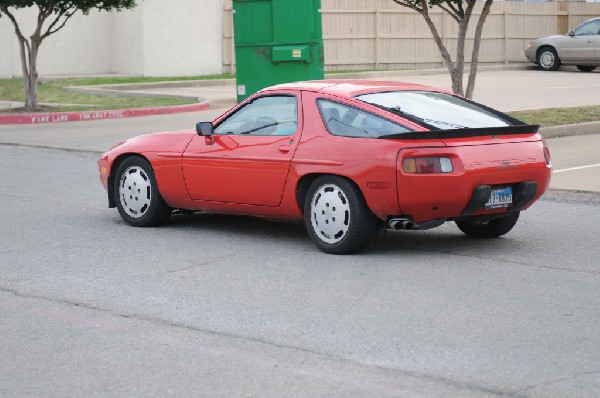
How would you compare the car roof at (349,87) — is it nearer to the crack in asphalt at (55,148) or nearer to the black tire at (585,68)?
the crack in asphalt at (55,148)

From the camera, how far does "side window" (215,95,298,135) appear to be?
9.45 metres

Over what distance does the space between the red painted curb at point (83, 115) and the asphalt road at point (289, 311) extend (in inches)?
480

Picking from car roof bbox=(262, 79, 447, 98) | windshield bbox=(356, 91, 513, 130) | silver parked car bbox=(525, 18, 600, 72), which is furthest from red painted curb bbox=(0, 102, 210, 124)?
silver parked car bbox=(525, 18, 600, 72)

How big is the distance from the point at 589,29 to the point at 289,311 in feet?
96.2

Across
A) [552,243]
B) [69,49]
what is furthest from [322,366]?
[69,49]

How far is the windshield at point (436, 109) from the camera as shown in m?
8.98

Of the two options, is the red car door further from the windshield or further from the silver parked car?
the silver parked car

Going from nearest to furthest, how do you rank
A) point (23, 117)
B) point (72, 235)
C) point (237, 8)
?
point (72, 235), point (237, 8), point (23, 117)

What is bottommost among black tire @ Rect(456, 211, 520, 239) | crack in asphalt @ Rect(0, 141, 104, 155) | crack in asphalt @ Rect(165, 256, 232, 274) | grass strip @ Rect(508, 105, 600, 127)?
crack in asphalt @ Rect(165, 256, 232, 274)

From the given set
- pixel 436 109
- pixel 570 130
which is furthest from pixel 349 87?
pixel 570 130

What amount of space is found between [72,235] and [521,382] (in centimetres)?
534

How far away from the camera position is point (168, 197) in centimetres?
1015

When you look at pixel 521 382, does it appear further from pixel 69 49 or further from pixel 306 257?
pixel 69 49

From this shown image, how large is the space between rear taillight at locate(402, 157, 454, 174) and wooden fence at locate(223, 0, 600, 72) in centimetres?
2696
